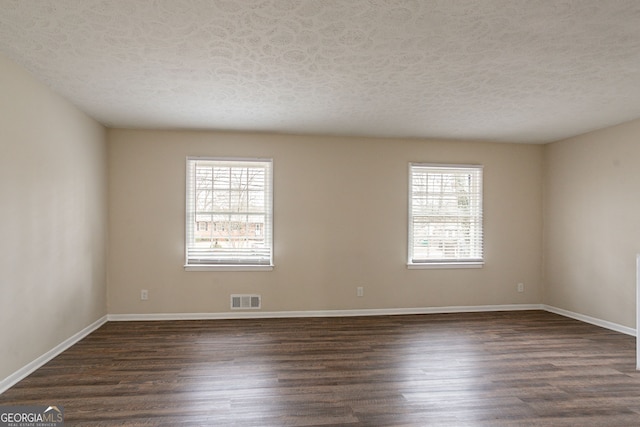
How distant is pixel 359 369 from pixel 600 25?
3.02 m

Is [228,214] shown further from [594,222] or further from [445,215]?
[594,222]

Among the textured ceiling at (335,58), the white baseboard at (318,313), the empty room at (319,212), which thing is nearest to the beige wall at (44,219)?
the empty room at (319,212)

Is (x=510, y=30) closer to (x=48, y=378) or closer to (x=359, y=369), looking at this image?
(x=359, y=369)

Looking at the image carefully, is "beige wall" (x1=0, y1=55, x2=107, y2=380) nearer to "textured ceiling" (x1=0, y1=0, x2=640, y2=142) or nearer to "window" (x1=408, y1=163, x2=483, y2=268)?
"textured ceiling" (x1=0, y1=0, x2=640, y2=142)

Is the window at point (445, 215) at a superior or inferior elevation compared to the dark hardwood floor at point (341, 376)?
superior

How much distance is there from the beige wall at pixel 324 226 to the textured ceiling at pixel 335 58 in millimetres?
→ 757

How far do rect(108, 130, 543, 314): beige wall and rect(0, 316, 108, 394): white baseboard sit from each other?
61cm

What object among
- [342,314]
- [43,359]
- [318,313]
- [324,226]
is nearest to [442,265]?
[342,314]

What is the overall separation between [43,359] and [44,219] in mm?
1250

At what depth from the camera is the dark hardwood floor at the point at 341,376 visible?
2475 millimetres

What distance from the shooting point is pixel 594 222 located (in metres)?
4.83

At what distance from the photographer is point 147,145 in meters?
4.85

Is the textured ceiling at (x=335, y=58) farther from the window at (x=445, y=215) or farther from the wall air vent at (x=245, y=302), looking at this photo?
the wall air vent at (x=245, y=302)

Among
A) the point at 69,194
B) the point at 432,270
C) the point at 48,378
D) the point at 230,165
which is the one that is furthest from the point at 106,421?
the point at 432,270
